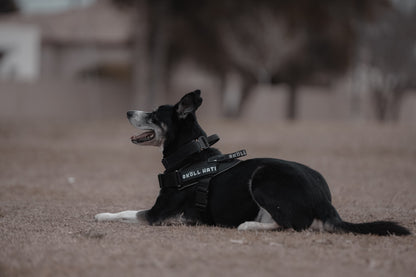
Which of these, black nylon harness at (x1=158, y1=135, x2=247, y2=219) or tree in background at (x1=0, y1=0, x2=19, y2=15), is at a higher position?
tree in background at (x1=0, y1=0, x2=19, y2=15)

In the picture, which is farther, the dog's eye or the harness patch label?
the dog's eye

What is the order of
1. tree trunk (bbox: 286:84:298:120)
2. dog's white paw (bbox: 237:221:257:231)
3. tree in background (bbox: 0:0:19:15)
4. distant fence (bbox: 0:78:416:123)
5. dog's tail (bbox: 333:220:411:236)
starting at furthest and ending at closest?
tree in background (bbox: 0:0:19:15), tree trunk (bbox: 286:84:298:120), distant fence (bbox: 0:78:416:123), dog's white paw (bbox: 237:221:257:231), dog's tail (bbox: 333:220:411:236)

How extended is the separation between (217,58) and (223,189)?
2804 centimetres

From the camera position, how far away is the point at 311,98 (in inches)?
1602

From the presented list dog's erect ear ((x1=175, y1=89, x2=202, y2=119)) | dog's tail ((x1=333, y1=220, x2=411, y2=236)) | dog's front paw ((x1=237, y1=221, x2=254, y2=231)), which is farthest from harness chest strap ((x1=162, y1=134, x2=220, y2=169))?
dog's tail ((x1=333, y1=220, x2=411, y2=236))

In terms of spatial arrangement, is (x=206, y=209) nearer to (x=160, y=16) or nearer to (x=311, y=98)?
(x=160, y=16)

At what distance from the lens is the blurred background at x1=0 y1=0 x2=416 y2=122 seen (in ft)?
93.5

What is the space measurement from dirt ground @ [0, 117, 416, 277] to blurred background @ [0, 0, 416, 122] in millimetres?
10727

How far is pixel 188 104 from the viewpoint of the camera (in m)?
6.63

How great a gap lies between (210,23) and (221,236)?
1019 inches

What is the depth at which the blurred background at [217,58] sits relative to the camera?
28500 mm

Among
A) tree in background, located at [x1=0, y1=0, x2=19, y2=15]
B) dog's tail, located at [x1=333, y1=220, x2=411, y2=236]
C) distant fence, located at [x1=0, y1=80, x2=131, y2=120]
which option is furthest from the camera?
tree in background, located at [x1=0, y1=0, x2=19, y2=15]

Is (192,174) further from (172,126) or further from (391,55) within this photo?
(391,55)

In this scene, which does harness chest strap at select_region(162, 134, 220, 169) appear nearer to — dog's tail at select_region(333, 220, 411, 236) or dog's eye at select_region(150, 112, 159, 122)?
dog's eye at select_region(150, 112, 159, 122)
